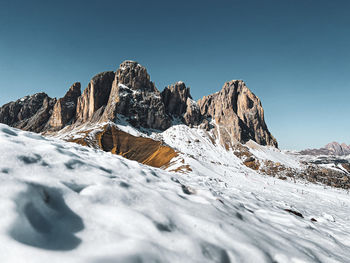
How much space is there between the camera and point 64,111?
15788 cm

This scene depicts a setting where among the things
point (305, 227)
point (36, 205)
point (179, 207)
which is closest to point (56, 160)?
point (36, 205)

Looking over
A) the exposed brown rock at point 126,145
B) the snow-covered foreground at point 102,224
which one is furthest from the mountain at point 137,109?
the snow-covered foreground at point 102,224

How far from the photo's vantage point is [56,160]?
4824mm

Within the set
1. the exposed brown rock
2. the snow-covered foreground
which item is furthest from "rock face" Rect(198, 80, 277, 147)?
the snow-covered foreground

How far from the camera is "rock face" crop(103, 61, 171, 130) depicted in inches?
5782

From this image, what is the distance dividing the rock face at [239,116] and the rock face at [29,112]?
168521 millimetres

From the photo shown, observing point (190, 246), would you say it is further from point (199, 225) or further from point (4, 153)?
point (4, 153)

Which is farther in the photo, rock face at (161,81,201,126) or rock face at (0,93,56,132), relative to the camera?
rock face at (161,81,201,126)

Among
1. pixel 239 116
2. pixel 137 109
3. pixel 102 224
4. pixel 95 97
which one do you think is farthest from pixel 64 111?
pixel 102 224

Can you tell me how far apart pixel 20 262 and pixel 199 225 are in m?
3.07

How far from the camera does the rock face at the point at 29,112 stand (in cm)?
16438

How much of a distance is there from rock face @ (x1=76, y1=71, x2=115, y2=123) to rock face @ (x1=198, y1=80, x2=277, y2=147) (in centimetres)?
11203

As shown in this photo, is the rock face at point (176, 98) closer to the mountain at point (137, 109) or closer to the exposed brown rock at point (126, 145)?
the mountain at point (137, 109)

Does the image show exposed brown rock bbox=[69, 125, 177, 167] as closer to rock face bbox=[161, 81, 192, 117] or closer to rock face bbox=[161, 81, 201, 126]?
rock face bbox=[161, 81, 201, 126]
